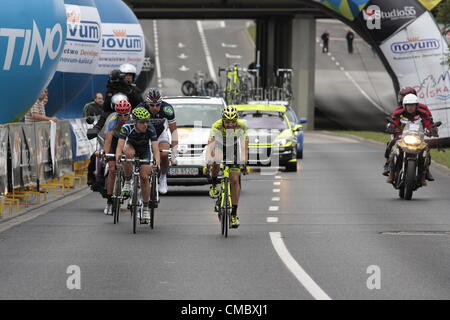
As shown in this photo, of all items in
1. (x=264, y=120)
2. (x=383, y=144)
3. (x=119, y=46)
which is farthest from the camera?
(x=383, y=144)

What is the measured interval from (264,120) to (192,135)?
8619 mm

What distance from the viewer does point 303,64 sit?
218 ft

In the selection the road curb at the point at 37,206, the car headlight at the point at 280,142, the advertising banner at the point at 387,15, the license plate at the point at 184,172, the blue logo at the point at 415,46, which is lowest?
the road curb at the point at 37,206

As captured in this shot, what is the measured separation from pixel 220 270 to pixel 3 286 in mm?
2273

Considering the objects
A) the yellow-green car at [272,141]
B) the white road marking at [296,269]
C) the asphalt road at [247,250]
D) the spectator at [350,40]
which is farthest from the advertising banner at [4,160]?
the spectator at [350,40]

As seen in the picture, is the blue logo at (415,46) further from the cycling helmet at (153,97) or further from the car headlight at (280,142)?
the cycling helmet at (153,97)

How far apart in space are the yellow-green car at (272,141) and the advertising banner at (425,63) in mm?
8133

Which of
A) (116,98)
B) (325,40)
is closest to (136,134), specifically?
(116,98)

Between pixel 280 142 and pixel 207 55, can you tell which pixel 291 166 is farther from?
pixel 207 55

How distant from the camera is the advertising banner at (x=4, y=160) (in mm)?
20125

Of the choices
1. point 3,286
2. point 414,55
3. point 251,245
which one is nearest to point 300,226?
point 251,245

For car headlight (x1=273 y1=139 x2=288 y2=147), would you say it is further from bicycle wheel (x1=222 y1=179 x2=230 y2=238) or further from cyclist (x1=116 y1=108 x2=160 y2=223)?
bicycle wheel (x1=222 y1=179 x2=230 y2=238)

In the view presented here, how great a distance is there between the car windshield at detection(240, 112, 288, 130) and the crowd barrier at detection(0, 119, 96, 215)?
17.1 ft
